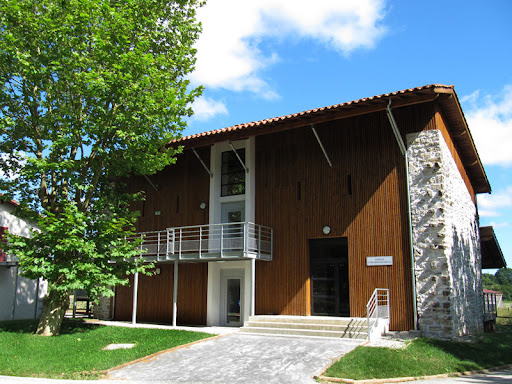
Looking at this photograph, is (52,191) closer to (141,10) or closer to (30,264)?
(30,264)

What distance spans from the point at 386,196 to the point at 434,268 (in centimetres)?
252

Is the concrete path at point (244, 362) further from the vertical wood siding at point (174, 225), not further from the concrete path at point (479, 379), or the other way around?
the vertical wood siding at point (174, 225)

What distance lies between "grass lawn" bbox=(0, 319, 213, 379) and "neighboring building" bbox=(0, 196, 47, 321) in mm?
5427

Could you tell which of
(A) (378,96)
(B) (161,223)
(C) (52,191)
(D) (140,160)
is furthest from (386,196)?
(C) (52,191)

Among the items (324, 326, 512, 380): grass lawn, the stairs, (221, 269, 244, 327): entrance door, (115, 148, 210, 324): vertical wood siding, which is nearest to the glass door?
(221, 269, 244, 327): entrance door

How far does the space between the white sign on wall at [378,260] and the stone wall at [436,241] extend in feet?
2.55

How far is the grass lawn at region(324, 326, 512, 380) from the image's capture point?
8883 mm

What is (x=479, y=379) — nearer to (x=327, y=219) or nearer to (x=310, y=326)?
(x=310, y=326)

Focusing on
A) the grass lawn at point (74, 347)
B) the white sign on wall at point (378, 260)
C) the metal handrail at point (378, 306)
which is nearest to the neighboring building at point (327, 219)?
the white sign on wall at point (378, 260)

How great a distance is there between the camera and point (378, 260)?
1364 centimetres

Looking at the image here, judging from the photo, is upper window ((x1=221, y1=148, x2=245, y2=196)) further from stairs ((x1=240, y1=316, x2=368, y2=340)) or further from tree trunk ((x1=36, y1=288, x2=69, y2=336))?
tree trunk ((x1=36, y1=288, x2=69, y2=336))

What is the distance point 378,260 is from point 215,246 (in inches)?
216

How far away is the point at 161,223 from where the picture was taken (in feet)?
60.3

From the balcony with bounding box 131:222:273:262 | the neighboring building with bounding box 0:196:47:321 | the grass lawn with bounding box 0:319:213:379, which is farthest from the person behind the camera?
the neighboring building with bounding box 0:196:47:321
